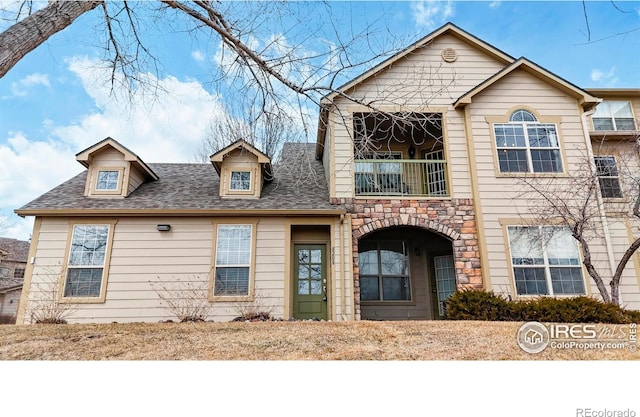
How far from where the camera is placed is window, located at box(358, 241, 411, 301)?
1029 cm

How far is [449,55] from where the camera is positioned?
9.82 metres

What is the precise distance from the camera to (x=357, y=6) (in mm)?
4949

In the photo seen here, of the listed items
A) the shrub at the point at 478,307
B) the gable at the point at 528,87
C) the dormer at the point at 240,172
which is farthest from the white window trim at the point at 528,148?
the dormer at the point at 240,172

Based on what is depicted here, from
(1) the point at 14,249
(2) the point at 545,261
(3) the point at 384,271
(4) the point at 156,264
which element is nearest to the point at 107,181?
(4) the point at 156,264

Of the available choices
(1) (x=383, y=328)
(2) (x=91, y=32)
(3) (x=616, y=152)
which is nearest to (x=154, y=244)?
(2) (x=91, y=32)

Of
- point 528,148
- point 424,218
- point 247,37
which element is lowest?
point 424,218

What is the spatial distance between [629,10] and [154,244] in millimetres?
8912

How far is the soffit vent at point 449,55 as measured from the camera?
32.1ft

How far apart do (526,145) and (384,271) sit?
4947 mm

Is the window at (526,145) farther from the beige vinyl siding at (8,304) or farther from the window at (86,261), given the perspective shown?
the beige vinyl siding at (8,304)

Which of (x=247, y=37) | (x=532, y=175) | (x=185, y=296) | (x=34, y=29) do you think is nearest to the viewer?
(x=34, y=29)

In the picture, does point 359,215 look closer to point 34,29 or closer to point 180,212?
point 180,212
